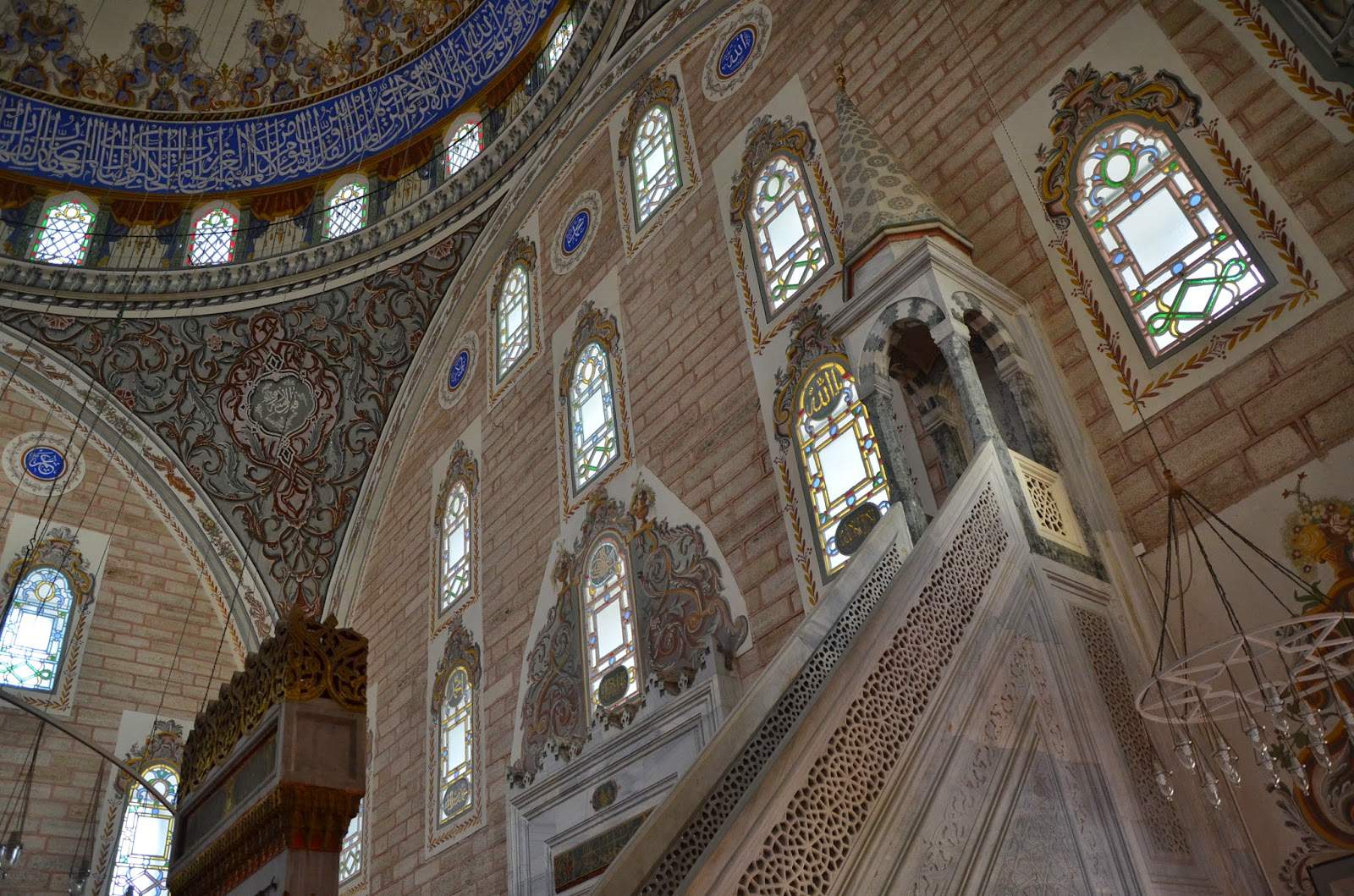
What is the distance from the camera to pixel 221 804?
3969mm

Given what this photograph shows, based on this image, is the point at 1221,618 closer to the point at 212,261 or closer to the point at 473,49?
the point at 473,49

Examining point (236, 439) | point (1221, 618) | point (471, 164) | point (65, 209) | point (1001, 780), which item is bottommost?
point (1001, 780)

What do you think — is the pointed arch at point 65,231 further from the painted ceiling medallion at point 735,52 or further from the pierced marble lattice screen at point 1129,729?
the pierced marble lattice screen at point 1129,729

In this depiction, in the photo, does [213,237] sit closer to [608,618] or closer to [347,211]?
[347,211]

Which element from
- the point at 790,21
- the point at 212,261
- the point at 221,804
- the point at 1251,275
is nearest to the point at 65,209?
the point at 212,261

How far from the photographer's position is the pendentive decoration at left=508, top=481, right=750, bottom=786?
17.2ft

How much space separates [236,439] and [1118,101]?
Answer: 9181 millimetres

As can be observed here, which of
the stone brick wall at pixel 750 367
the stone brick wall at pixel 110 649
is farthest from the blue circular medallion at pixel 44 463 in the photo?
the stone brick wall at pixel 750 367

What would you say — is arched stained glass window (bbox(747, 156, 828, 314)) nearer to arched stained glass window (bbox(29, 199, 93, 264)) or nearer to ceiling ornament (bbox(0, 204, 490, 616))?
ceiling ornament (bbox(0, 204, 490, 616))

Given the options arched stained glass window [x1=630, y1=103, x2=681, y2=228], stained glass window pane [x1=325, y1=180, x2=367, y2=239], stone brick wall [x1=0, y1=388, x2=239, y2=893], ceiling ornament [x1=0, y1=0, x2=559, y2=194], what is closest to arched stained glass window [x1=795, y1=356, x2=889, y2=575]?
arched stained glass window [x1=630, y1=103, x2=681, y2=228]

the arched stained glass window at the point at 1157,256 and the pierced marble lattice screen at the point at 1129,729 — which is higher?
the arched stained glass window at the point at 1157,256

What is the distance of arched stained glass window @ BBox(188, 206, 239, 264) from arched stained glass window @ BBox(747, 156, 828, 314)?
7022 millimetres

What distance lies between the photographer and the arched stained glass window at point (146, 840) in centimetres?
916

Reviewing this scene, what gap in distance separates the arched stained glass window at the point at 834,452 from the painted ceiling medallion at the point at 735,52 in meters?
2.60
